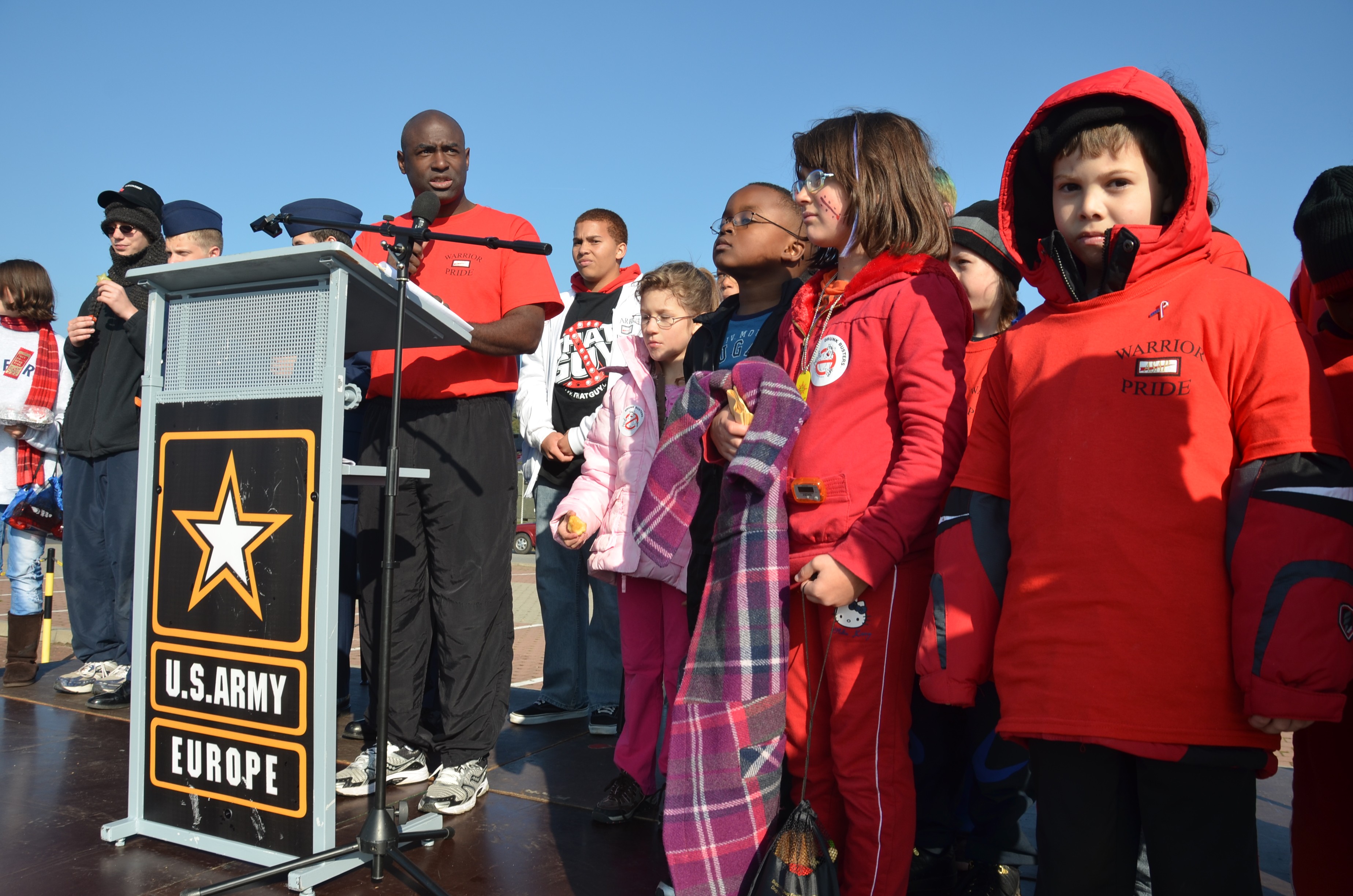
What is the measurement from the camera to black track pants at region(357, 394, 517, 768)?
342cm

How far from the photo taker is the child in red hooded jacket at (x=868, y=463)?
7.13ft

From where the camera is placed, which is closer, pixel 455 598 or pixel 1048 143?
pixel 1048 143

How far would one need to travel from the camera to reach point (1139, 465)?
176cm

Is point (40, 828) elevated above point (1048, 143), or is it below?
below

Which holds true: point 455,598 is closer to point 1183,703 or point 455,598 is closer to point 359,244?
point 359,244

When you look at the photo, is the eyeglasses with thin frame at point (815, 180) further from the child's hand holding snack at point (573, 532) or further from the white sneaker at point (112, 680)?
the white sneaker at point (112, 680)

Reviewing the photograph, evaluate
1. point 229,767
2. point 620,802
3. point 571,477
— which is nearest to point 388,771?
point 229,767

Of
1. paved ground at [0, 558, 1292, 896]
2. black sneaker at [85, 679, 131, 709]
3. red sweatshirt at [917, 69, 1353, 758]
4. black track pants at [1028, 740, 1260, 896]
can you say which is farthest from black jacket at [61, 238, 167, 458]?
black track pants at [1028, 740, 1260, 896]

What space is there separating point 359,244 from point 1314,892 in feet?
12.2

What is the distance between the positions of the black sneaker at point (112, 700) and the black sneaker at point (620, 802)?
3041 mm

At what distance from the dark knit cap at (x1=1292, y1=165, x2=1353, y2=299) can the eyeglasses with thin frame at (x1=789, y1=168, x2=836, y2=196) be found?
3.63ft

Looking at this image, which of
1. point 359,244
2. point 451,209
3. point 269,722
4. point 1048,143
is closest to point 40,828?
point 269,722

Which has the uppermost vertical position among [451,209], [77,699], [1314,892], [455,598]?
[451,209]

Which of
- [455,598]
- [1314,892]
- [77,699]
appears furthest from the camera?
[77,699]
